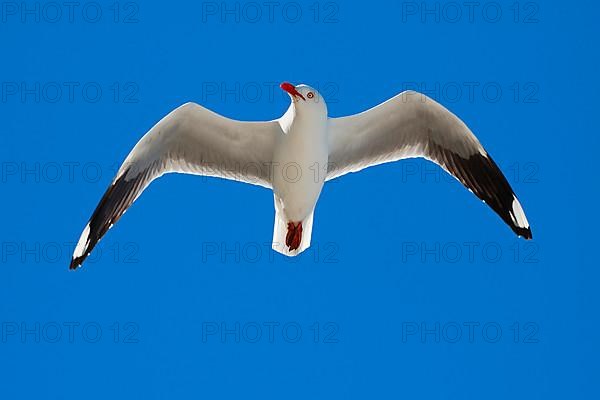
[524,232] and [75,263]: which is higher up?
[524,232]

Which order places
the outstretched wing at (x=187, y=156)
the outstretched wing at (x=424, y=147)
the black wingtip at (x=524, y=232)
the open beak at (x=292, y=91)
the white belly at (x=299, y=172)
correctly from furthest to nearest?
1. the black wingtip at (x=524, y=232)
2. the outstretched wing at (x=424, y=147)
3. the outstretched wing at (x=187, y=156)
4. the white belly at (x=299, y=172)
5. the open beak at (x=292, y=91)

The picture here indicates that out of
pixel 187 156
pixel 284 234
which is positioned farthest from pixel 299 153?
pixel 187 156

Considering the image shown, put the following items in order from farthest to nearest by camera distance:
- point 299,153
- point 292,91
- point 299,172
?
point 299,172, point 299,153, point 292,91

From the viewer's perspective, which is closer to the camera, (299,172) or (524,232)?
(299,172)

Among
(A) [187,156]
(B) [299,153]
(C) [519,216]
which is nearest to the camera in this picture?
(B) [299,153]

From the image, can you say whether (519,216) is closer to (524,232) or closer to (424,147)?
(524,232)

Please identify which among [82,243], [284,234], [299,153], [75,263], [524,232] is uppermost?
[299,153]

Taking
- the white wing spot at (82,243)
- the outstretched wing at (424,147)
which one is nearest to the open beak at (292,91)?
the outstretched wing at (424,147)

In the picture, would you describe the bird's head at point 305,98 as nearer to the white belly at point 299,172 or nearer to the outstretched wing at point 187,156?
the white belly at point 299,172
